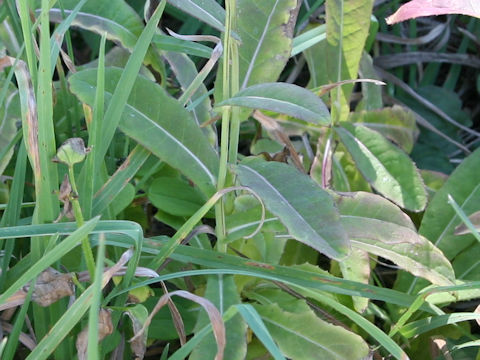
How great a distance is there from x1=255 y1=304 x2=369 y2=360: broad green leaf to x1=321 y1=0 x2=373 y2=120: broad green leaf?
0.46 metres

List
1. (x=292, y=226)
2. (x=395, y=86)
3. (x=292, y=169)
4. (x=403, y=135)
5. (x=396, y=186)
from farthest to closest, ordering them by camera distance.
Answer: (x=395, y=86) → (x=403, y=135) → (x=396, y=186) → (x=292, y=169) → (x=292, y=226)

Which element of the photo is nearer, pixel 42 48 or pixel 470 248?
pixel 42 48

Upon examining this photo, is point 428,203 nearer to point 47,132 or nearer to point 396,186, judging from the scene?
point 396,186

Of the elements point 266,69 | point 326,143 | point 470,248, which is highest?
point 266,69

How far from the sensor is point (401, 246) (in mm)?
957

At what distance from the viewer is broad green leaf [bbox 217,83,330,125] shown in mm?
783

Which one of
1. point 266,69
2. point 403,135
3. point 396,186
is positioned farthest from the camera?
point 403,135

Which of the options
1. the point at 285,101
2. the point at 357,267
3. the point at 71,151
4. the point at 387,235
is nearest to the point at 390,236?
the point at 387,235

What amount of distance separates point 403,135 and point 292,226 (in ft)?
1.92

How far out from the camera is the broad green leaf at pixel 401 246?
0.88 meters

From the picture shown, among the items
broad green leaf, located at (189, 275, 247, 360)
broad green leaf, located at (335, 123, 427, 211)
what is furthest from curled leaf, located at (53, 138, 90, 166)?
broad green leaf, located at (335, 123, 427, 211)

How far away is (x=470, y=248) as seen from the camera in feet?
3.64

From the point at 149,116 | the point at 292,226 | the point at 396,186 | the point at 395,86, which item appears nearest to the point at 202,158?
the point at 149,116

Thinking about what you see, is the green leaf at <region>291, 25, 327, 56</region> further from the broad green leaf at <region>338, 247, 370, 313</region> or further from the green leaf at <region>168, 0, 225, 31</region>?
the broad green leaf at <region>338, 247, 370, 313</region>
